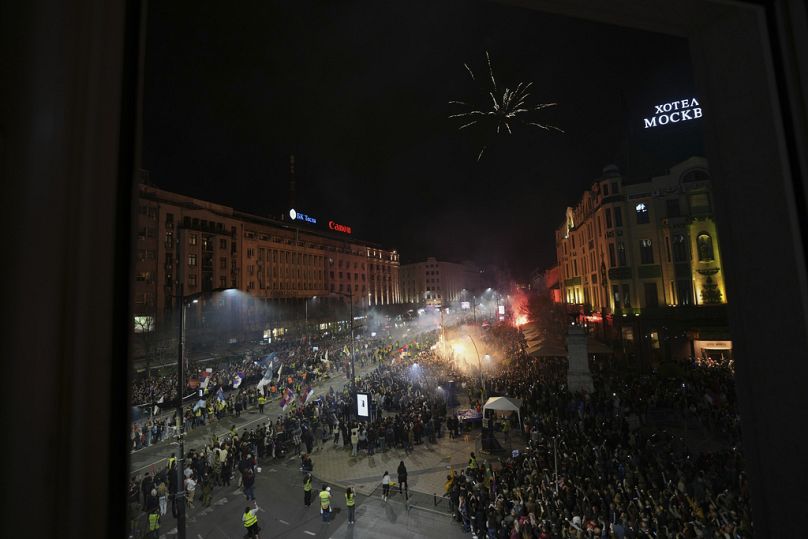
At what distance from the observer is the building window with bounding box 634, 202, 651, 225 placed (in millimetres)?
32500

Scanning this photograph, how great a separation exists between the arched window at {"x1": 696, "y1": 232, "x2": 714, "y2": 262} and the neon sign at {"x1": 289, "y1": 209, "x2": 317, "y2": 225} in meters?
68.2

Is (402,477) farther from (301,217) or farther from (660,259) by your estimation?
(301,217)

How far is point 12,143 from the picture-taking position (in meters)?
1.06

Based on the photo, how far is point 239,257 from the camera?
56438 mm

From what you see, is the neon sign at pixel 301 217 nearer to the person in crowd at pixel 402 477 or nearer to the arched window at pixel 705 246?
the arched window at pixel 705 246

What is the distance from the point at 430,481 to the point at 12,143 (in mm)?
14534

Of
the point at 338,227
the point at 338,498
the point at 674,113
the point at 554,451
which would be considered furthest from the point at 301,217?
the point at 554,451

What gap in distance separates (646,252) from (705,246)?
3912mm

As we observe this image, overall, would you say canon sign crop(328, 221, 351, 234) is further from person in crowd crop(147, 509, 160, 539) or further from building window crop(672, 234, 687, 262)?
person in crowd crop(147, 509, 160, 539)

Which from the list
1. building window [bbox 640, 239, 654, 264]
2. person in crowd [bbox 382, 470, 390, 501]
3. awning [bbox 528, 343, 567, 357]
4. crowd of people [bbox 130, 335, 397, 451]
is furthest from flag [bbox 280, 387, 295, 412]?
building window [bbox 640, 239, 654, 264]

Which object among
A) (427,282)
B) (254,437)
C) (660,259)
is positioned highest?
(427,282)

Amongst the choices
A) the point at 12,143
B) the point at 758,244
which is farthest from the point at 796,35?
the point at 12,143

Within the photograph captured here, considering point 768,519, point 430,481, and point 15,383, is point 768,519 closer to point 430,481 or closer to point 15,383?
point 15,383

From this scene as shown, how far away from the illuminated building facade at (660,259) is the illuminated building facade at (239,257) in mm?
23104
